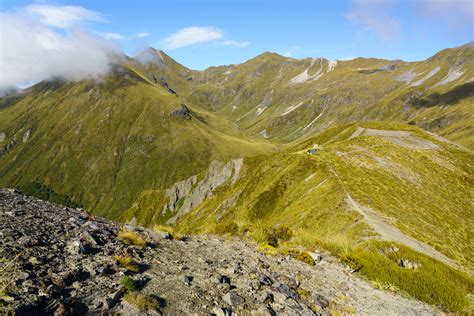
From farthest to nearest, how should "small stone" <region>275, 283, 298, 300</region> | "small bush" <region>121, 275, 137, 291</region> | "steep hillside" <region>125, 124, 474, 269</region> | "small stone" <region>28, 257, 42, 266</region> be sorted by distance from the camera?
"steep hillside" <region>125, 124, 474, 269</region> < "small stone" <region>275, 283, 298, 300</region> < "small bush" <region>121, 275, 137, 291</region> < "small stone" <region>28, 257, 42, 266</region>

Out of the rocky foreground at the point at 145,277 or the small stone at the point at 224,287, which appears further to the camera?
the small stone at the point at 224,287

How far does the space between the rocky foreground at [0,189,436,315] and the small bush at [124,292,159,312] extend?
0.03 m

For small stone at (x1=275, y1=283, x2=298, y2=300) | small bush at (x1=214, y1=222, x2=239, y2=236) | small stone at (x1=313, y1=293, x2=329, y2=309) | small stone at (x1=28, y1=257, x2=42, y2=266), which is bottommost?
small bush at (x1=214, y1=222, x2=239, y2=236)

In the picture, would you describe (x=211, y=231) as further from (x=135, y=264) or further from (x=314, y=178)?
(x=314, y=178)

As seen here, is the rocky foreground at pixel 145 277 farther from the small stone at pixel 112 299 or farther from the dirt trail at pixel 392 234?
the dirt trail at pixel 392 234

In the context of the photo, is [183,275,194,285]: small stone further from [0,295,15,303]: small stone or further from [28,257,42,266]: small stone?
[0,295,15,303]: small stone

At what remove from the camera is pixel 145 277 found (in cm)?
1234

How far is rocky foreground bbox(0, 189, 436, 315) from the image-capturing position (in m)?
9.77

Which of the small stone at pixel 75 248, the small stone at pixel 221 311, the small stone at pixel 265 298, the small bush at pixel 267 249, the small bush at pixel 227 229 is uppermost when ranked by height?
the small stone at pixel 75 248

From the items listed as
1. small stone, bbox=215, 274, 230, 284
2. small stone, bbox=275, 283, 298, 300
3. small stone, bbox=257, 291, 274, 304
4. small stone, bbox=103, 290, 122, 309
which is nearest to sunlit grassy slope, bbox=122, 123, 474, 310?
small stone, bbox=275, 283, 298, 300

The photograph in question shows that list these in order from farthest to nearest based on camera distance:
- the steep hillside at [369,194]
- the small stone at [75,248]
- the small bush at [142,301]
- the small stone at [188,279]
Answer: the steep hillside at [369,194] < the small stone at [188,279] < the small stone at [75,248] < the small bush at [142,301]

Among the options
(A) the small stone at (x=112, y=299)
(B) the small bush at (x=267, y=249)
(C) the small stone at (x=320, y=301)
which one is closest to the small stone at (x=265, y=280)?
(C) the small stone at (x=320, y=301)

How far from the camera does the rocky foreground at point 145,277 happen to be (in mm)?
9773

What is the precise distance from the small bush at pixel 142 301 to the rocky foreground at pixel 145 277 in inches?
1.2
